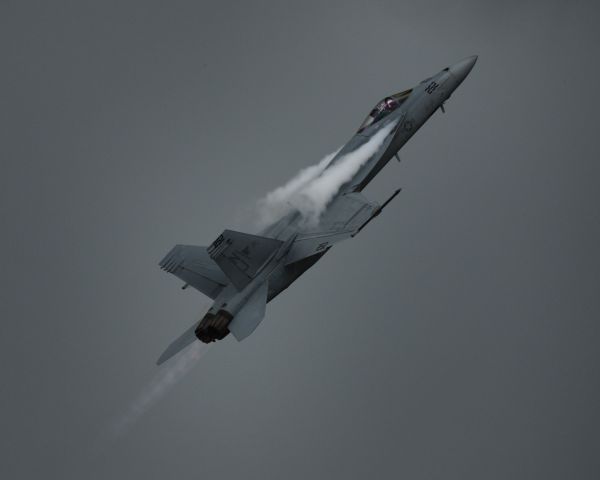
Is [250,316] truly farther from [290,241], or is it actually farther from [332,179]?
[332,179]

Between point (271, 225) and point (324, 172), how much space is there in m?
3.02

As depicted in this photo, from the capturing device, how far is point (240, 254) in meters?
27.5

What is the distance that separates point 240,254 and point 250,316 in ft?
6.85

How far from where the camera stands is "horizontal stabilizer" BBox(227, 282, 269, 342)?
2630 cm

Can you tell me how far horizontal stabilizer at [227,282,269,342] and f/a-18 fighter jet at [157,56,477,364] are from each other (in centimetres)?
3

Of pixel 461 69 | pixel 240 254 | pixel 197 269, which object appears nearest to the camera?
pixel 240 254

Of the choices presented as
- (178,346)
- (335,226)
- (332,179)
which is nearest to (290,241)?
(335,226)

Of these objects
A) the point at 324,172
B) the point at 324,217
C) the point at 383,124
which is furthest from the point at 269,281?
the point at 383,124

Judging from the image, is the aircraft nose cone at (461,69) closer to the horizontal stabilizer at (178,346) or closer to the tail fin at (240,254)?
the tail fin at (240,254)

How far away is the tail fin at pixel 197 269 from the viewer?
28938 millimetres

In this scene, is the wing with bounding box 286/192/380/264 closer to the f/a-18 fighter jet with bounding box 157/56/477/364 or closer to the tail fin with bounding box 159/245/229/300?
the f/a-18 fighter jet with bounding box 157/56/477/364

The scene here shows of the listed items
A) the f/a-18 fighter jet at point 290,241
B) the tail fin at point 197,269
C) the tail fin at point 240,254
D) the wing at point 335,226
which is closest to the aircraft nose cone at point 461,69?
the f/a-18 fighter jet at point 290,241

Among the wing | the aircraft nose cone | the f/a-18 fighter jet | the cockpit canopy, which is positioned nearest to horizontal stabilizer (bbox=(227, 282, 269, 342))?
the f/a-18 fighter jet

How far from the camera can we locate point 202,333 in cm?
2695
